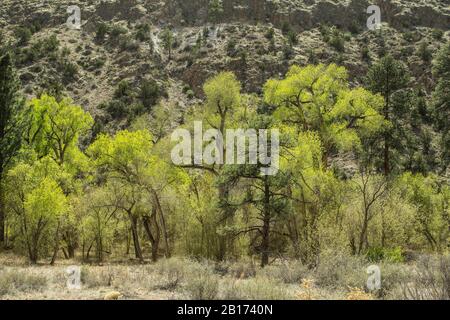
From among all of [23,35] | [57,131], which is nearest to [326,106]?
[57,131]

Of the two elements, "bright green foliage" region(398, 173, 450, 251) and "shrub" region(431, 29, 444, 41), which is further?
"shrub" region(431, 29, 444, 41)

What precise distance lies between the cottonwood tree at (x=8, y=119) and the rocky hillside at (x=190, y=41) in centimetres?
1971

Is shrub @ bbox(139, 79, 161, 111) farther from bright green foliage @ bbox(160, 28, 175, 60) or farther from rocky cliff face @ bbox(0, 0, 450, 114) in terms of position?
bright green foliage @ bbox(160, 28, 175, 60)

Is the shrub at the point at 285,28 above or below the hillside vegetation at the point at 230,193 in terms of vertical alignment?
above

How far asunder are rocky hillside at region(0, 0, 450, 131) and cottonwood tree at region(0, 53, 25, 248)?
1971 cm

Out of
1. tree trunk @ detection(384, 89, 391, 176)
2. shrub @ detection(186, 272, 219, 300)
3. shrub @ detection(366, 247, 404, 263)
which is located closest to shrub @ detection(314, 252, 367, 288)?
shrub @ detection(366, 247, 404, 263)

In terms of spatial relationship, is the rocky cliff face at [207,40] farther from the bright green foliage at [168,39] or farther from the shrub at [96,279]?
the shrub at [96,279]

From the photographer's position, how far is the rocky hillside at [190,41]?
5131 centimetres

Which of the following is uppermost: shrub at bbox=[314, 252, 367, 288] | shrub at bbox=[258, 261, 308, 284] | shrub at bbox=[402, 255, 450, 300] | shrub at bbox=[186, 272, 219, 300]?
shrub at bbox=[402, 255, 450, 300]

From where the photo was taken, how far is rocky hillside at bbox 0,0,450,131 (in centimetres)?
5131

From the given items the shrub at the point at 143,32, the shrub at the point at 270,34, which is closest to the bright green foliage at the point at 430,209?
the shrub at the point at 270,34

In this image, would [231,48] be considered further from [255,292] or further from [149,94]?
[255,292]

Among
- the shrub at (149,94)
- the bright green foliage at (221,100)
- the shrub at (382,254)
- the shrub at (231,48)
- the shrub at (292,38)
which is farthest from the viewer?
the shrub at (292,38)
